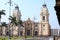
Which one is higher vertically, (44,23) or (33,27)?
(44,23)

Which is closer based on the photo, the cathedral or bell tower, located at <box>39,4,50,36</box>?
bell tower, located at <box>39,4,50,36</box>

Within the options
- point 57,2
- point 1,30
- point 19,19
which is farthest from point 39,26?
point 57,2

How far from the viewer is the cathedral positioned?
93.9m

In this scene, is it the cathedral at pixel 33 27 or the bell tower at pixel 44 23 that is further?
the cathedral at pixel 33 27

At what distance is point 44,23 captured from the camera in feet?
310

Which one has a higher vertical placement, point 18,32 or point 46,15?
point 46,15

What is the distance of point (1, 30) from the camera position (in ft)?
330

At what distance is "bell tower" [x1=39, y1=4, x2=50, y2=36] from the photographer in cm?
9300

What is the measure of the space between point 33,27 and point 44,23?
6884 mm

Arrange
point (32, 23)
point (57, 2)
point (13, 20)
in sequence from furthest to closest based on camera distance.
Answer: point (32, 23) < point (13, 20) < point (57, 2)

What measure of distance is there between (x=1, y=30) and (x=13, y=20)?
22.9 m

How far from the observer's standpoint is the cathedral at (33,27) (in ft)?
308

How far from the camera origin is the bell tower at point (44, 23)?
3661 inches

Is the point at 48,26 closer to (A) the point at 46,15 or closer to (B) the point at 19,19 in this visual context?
(A) the point at 46,15
